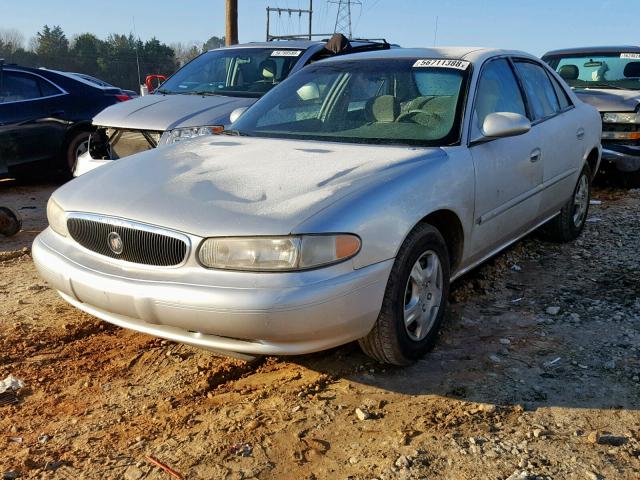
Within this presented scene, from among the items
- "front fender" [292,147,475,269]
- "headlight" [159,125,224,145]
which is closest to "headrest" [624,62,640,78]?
"headlight" [159,125,224,145]

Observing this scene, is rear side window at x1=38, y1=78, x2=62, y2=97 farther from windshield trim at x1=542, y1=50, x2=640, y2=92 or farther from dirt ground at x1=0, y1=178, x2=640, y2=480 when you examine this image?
windshield trim at x1=542, y1=50, x2=640, y2=92

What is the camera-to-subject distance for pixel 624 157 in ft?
25.9

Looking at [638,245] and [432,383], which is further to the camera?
[638,245]

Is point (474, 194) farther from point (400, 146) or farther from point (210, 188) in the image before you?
point (210, 188)

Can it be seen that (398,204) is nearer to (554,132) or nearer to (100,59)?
(554,132)

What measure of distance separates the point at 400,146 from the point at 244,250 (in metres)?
1.32

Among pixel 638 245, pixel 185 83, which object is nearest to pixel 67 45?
pixel 185 83

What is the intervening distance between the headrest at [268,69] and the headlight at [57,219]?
13.2 ft

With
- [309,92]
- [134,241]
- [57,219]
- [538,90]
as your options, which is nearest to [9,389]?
[57,219]

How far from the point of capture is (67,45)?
40062mm

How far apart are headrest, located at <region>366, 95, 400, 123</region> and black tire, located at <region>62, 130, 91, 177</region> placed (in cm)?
554

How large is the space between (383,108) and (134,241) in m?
1.83

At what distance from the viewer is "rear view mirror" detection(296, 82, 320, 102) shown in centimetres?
434

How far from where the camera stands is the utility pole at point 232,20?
1648 cm
